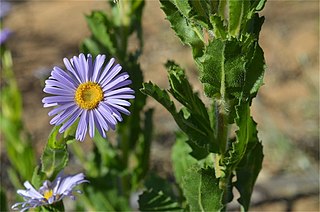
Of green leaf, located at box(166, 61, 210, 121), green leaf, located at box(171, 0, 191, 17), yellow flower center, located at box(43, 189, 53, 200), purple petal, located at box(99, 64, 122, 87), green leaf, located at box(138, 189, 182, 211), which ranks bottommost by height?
green leaf, located at box(138, 189, 182, 211)

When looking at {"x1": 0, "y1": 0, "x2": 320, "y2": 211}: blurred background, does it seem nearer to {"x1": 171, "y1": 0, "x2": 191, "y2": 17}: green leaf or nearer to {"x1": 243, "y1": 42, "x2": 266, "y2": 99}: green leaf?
{"x1": 243, "y1": 42, "x2": 266, "y2": 99}: green leaf

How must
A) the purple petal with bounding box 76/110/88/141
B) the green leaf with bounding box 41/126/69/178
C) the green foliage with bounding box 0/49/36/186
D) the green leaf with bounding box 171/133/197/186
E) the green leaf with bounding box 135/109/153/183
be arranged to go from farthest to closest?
the green foliage with bounding box 0/49/36/186
the green leaf with bounding box 135/109/153/183
the green leaf with bounding box 171/133/197/186
the green leaf with bounding box 41/126/69/178
the purple petal with bounding box 76/110/88/141

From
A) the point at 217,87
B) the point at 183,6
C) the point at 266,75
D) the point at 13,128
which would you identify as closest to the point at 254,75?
the point at 217,87

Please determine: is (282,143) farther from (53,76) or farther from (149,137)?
(53,76)

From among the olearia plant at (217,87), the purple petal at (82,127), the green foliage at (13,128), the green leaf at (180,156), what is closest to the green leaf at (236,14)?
the olearia plant at (217,87)

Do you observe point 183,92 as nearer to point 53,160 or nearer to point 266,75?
point 53,160

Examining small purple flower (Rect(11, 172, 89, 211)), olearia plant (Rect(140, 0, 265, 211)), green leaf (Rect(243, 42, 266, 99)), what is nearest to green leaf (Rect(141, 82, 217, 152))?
olearia plant (Rect(140, 0, 265, 211))

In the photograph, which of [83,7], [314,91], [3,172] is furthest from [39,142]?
[83,7]

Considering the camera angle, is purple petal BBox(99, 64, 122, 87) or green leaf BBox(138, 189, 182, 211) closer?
purple petal BBox(99, 64, 122, 87)
